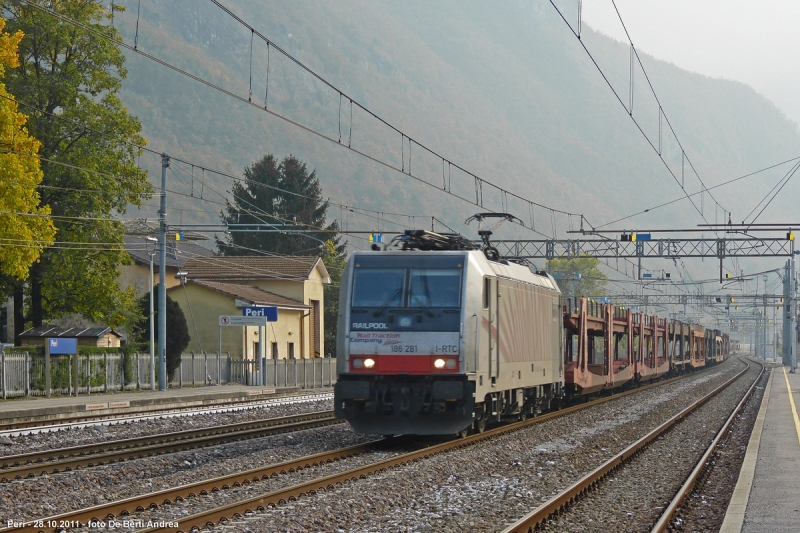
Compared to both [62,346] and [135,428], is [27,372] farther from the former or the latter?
[135,428]

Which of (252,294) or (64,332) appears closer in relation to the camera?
(64,332)

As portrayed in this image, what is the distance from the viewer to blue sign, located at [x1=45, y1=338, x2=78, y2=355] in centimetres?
3087

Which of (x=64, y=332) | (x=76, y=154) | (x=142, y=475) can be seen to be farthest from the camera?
(x=76, y=154)

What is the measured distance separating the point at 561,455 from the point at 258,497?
22.0 feet

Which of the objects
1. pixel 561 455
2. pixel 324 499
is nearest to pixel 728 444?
pixel 561 455

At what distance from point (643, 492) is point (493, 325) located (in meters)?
5.80

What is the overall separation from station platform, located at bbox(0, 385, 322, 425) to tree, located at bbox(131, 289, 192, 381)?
2869mm

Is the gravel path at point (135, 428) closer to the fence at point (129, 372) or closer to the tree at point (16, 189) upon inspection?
the fence at point (129, 372)

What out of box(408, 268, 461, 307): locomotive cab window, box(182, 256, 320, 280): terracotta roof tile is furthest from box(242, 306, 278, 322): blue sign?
box(408, 268, 461, 307): locomotive cab window

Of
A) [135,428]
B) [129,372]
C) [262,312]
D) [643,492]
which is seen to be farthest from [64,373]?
[643,492]

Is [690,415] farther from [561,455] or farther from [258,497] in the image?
[258,497]

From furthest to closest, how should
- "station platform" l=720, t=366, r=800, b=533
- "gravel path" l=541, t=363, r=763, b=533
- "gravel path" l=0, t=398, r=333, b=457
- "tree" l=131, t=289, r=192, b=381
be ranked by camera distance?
"tree" l=131, t=289, r=192, b=381
"gravel path" l=0, t=398, r=333, b=457
"gravel path" l=541, t=363, r=763, b=533
"station platform" l=720, t=366, r=800, b=533

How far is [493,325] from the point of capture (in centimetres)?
1814

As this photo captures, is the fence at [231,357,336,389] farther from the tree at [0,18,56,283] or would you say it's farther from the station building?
the tree at [0,18,56,283]
